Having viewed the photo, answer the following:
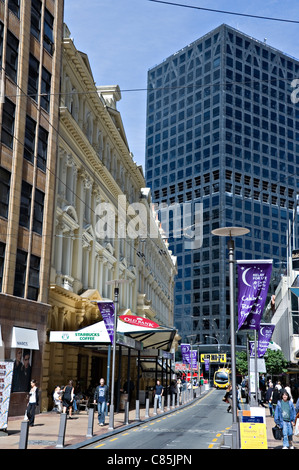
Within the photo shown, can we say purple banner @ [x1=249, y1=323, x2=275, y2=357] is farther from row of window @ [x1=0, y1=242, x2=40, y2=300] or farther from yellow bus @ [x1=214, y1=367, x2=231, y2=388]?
yellow bus @ [x1=214, y1=367, x2=231, y2=388]

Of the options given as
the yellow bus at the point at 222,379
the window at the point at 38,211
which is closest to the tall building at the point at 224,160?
the yellow bus at the point at 222,379

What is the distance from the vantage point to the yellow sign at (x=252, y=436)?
1533cm

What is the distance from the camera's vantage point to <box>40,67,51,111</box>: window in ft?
103

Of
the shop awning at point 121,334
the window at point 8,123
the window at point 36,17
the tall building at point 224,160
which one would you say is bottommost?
the shop awning at point 121,334

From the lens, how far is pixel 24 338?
27.0 meters

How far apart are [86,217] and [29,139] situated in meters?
11.2

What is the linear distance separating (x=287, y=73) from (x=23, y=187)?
126 meters

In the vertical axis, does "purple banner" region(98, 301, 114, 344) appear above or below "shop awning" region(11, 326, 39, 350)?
above

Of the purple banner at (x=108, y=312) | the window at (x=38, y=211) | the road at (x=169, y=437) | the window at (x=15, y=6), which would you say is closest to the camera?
the road at (x=169, y=437)

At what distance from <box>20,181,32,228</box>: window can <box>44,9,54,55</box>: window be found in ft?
28.5

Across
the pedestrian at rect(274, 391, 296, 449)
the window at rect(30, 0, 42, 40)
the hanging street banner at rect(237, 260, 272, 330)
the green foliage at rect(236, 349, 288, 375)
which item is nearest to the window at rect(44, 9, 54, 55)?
the window at rect(30, 0, 42, 40)

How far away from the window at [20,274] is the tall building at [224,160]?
100 m

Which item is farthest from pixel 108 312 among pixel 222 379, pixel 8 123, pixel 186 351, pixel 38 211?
pixel 222 379

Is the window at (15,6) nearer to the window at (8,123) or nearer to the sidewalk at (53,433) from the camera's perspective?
the window at (8,123)
